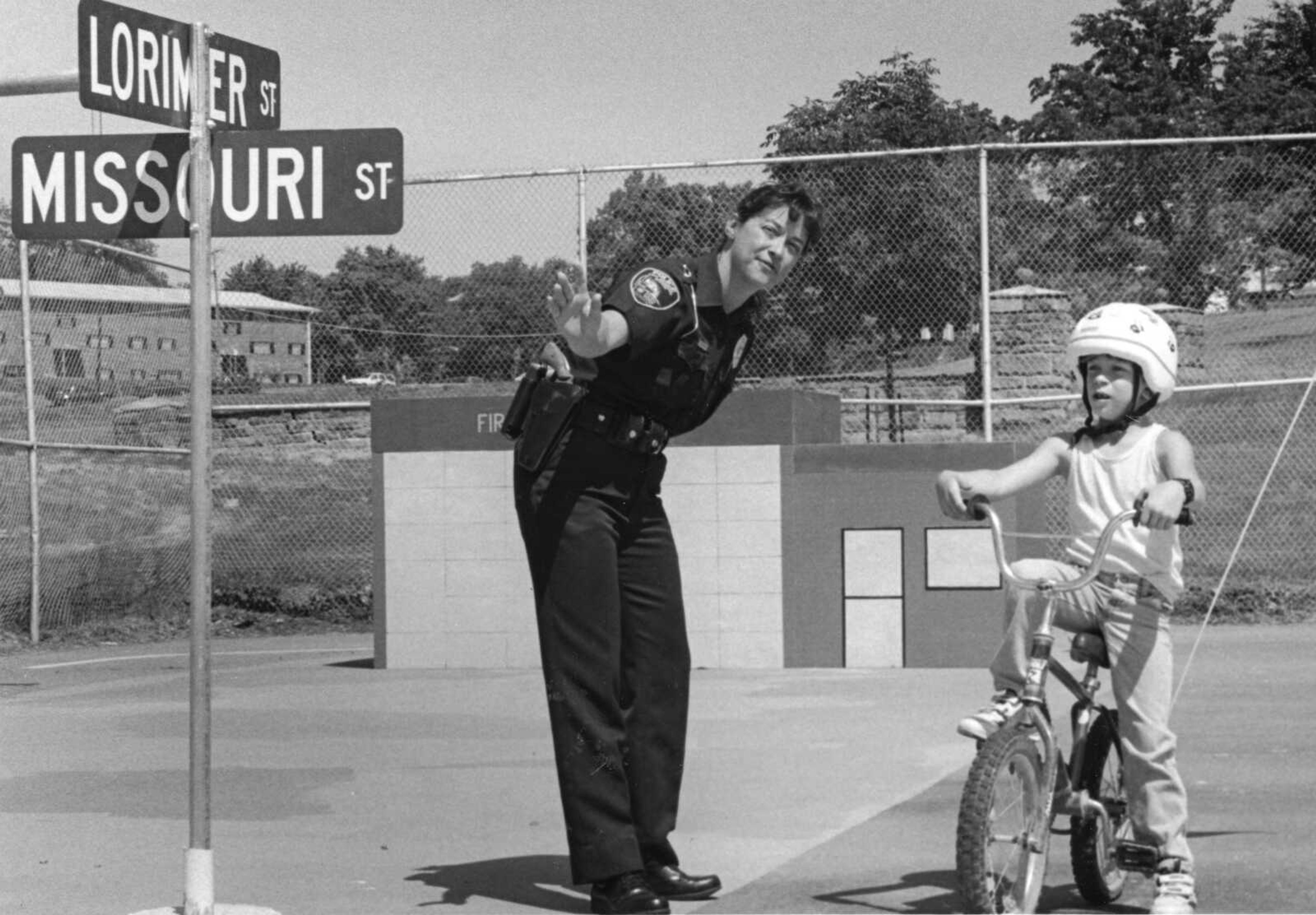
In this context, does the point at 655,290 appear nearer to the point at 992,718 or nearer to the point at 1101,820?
the point at 992,718

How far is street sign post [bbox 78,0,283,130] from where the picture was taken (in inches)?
198

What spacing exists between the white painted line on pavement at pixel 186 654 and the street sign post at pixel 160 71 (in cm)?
1001

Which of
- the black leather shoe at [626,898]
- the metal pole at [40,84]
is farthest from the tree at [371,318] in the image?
the black leather shoe at [626,898]

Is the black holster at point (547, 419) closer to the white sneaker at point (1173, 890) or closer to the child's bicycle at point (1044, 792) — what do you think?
the child's bicycle at point (1044, 792)

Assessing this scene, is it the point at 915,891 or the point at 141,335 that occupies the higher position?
the point at 141,335

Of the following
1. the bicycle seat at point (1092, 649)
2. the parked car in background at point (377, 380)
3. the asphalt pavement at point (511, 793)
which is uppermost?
the parked car in background at point (377, 380)

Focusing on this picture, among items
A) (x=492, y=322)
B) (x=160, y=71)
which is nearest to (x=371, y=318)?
(x=492, y=322)

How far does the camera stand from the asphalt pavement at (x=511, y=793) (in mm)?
5699

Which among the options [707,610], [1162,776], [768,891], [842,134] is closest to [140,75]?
[768,891]

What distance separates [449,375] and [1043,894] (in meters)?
12.3

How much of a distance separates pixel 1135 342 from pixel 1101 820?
1229 mm

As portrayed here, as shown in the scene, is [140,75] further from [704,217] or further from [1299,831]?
[704,217]

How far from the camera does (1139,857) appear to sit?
5098 mm

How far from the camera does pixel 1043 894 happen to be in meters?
5.52
